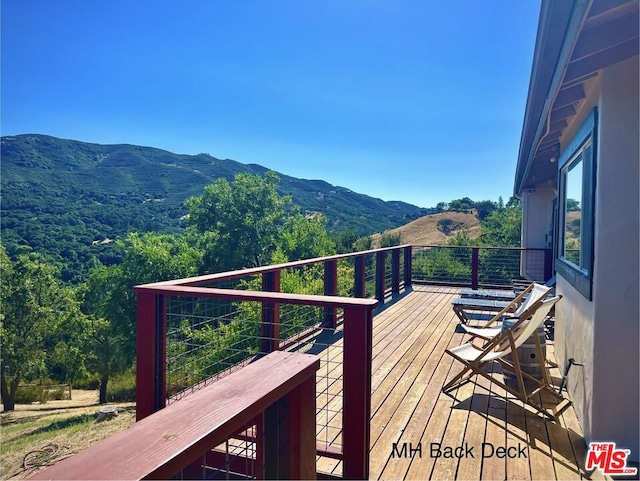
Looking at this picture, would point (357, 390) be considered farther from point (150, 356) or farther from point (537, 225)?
point (537, 225)

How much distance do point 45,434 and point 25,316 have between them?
10.1m

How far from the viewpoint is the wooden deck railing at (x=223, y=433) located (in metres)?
0.63

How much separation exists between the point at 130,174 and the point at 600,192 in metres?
64.2

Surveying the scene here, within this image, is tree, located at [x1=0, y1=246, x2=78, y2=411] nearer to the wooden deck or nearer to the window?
the wooden deck

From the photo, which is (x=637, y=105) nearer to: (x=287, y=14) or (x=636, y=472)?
(x=636, y=472)

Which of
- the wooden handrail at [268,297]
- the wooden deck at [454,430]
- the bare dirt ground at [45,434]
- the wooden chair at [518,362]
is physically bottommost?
the bare dirt ground at [45,434]

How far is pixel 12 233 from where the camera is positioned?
36750 millimetres

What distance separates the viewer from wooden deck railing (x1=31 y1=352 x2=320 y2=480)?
2.06ft

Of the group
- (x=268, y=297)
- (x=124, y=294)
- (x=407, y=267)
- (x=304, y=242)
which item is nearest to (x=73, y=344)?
(x=124, y=294)

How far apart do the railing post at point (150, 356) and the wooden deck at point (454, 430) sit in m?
1.19

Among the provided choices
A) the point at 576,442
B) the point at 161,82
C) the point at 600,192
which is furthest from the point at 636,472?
the point at 161,82

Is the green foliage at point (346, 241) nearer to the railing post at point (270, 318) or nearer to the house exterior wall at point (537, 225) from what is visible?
the house exterior wall at point (537, 225)

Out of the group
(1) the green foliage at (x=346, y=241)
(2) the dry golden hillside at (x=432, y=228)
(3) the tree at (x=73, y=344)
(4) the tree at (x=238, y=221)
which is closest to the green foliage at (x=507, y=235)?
(1) the green foliage at (x=346, y=241)

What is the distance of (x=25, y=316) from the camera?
21.0m
